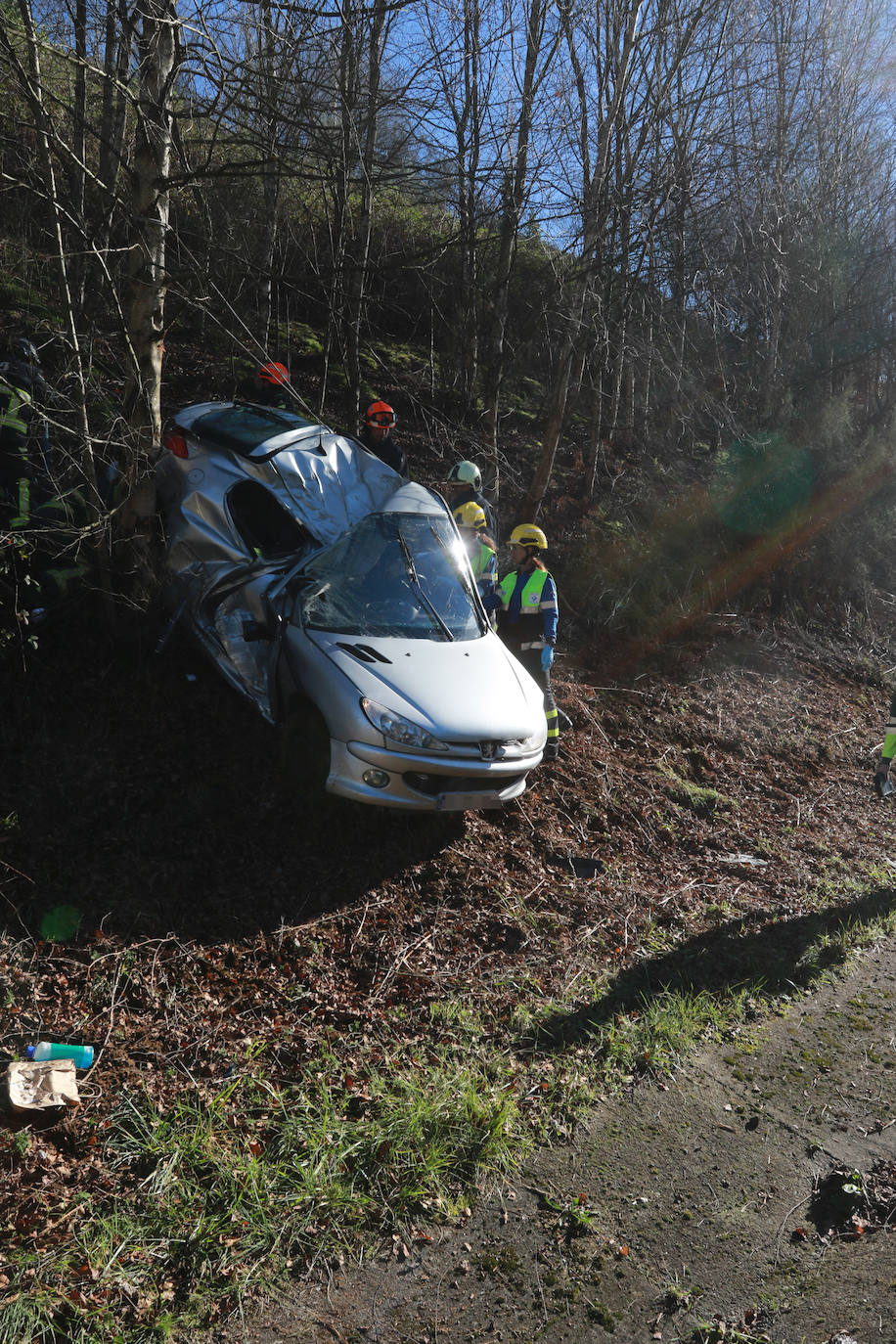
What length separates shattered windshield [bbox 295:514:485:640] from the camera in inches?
243

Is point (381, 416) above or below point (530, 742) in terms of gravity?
above

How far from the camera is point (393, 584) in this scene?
6.50 meters

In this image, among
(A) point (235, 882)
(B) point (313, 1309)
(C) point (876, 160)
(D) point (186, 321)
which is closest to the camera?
(B) point (313, 1309)

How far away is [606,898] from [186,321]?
492 inches

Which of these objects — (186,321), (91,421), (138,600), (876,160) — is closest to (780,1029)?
(138,600)

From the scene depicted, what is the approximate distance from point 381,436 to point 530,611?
225 cm

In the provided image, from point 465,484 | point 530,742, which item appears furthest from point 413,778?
point 465,484

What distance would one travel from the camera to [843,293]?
66.3 ft

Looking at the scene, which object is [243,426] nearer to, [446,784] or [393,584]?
[393,584]

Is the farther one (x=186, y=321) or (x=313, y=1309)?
(x=186, y=321)

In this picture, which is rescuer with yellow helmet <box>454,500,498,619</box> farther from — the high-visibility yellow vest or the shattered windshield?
the shattered windshield

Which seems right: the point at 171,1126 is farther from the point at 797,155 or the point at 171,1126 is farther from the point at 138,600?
the point at 797,155

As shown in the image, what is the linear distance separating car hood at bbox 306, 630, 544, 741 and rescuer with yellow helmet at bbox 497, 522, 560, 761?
68.7 inches

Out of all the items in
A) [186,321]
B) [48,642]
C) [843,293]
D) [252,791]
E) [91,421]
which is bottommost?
[252,791]
